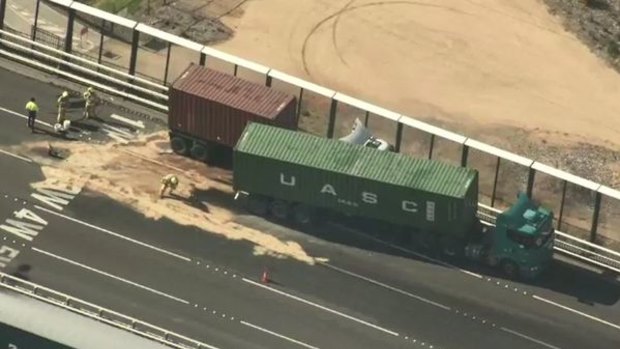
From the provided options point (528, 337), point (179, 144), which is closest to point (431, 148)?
point (179, 144)

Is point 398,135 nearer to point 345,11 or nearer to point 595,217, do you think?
point 595,217

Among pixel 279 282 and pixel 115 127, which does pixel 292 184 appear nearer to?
pixel 279 282

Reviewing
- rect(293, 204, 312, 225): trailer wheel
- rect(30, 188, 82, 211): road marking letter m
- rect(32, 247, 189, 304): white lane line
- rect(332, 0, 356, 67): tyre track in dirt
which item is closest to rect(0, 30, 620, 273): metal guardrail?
rect(293, 204, 312, 225): trailer wheel

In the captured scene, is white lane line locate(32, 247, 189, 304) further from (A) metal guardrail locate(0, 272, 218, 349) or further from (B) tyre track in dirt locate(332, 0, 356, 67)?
(B) tyre track in dirt locate(332, 0, 356, 67)

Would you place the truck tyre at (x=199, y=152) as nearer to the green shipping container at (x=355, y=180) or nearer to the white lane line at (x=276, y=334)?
the green shipping container at (x=355, y=180)

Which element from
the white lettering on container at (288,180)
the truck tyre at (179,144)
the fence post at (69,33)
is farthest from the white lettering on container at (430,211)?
the fence post at (69,33)

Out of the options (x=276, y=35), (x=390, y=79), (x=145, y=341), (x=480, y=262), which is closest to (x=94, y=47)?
(x=276, y=35)
